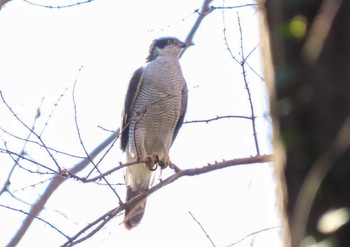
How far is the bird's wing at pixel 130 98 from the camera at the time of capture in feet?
24.2

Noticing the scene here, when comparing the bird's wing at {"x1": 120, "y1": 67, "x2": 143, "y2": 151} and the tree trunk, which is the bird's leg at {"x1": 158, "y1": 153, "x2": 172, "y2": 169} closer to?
the bird's wing at {"x1": 120, "y1": 67, "x2": 143, "y2": 151}

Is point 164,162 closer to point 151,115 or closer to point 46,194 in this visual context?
point 151,115

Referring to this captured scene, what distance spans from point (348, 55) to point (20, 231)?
4.81 metres

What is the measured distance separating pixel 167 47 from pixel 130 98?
960mm

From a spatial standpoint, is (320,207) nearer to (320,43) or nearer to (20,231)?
(320,43)

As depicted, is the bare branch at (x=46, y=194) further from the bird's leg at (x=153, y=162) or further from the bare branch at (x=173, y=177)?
the bare branch at (x=173, y=177)

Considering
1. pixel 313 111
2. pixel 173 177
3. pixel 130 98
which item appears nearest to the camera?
pixel 313 111

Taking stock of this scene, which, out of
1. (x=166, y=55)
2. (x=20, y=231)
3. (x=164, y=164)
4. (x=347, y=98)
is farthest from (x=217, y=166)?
(x=166, y=55)

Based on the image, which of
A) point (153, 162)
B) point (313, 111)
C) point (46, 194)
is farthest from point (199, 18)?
point (313, 111)

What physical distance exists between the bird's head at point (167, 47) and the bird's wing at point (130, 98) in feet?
1.48

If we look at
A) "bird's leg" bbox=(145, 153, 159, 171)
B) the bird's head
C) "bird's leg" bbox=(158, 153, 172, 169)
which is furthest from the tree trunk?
the bird's head

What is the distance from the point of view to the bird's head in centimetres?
809

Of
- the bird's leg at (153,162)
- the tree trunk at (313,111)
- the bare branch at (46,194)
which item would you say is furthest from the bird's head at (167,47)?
the tree trunk at (313,111)

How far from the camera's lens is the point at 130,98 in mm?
7488
